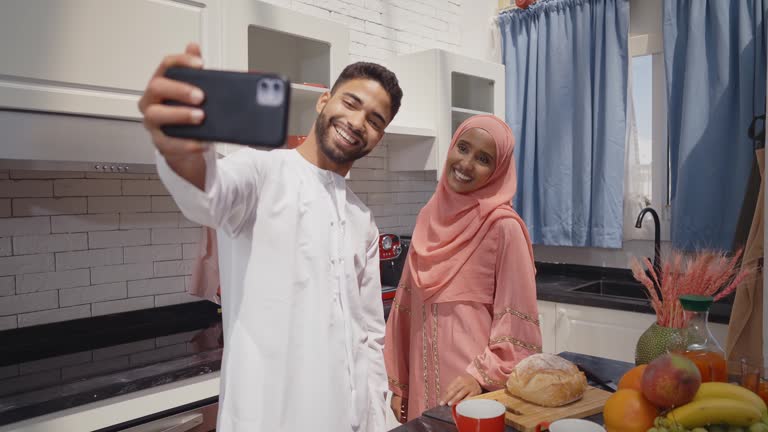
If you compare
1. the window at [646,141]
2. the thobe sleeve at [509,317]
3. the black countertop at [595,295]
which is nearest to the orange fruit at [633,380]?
the thobe sleeve at [509,317]

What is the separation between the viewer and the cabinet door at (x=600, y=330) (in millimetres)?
2504

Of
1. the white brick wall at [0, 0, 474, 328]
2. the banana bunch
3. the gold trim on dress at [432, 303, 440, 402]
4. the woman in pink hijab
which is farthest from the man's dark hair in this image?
the white brick wall at [0, 0, 474, 328]

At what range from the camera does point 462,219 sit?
173cm

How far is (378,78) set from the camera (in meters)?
1.24

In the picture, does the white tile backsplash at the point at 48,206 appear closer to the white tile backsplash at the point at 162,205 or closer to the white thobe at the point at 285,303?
the white tile backsplash at the point at 162,205

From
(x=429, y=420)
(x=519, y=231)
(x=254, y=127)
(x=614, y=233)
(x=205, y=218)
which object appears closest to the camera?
(x=254, y=127)

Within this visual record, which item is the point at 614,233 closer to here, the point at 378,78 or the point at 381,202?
the point at 381,202

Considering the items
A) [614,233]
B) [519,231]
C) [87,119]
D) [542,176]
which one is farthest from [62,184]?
[614,233]

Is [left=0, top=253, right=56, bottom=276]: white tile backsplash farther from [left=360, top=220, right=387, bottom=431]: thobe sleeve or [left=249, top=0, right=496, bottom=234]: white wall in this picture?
[left=249, top=0, right=496, bottom=234]: white wall

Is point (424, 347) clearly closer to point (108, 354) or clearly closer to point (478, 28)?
point (108, 354)

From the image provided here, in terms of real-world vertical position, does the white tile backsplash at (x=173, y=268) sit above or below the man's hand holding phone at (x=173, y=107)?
below

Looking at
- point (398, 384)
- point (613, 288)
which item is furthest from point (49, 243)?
point (613, 288)

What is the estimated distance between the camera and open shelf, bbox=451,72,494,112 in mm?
3227

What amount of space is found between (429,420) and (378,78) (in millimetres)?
713
